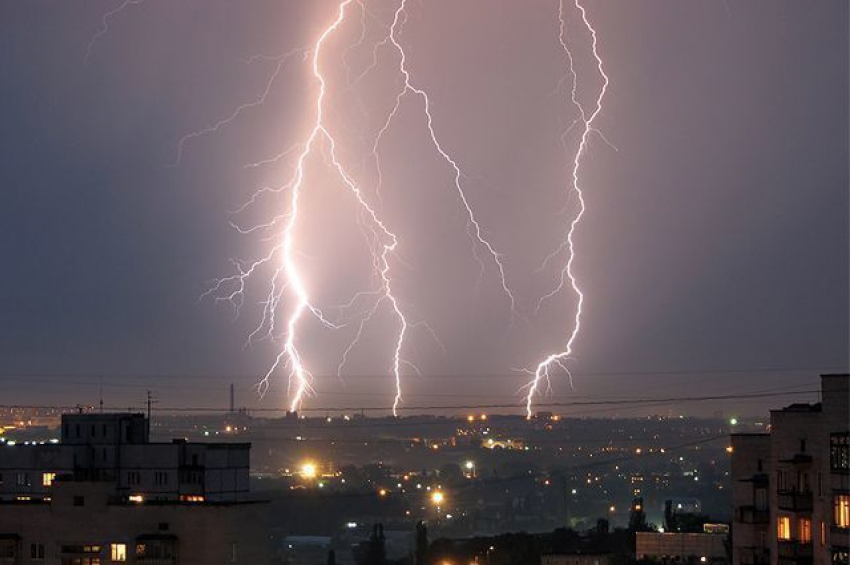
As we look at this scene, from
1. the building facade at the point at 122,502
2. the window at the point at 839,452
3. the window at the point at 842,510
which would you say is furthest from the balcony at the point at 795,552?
the building facade at the point at 122,502

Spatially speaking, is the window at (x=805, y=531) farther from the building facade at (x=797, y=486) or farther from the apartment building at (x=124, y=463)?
the apartment building at (x=124, y=463)

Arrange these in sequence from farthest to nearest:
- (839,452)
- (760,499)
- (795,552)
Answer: (760,499) < (795,552) < (839,452)

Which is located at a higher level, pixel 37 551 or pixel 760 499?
pixel 760 499

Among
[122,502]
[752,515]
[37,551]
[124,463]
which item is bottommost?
[37,551]

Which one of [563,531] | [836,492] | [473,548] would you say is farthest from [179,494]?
[563,531]

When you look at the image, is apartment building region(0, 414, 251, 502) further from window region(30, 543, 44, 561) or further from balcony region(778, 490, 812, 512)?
balcony region(778, 490, 812, 512)

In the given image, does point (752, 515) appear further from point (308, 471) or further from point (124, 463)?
point (308, 471)

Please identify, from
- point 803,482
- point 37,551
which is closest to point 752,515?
point 803,482
